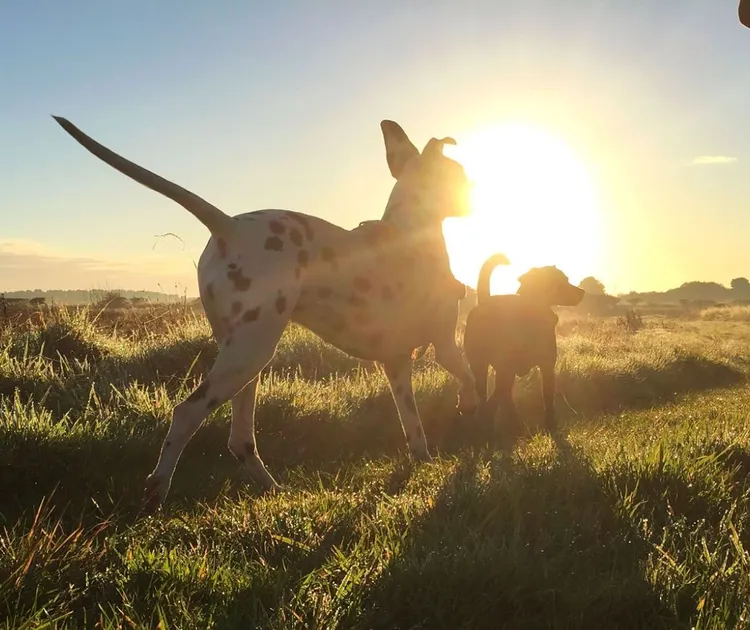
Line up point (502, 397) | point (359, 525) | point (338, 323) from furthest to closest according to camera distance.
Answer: point (502, 397)
point (338, 323)
point (359, 525)

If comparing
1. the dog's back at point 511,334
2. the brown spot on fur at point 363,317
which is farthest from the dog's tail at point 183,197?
the dog's back at point 511,334

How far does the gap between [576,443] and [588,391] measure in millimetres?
4428

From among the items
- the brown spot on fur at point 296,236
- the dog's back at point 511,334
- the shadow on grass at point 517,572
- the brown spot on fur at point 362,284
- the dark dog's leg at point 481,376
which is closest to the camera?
the shadow on grass at point 517,572

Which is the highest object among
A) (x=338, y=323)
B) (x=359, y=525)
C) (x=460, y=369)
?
(x=338, y=323)

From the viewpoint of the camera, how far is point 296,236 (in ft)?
13.8

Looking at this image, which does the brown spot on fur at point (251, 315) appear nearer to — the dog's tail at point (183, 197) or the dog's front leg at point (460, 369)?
the dog's tail at point (183, 197)

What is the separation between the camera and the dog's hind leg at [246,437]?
4.59 m

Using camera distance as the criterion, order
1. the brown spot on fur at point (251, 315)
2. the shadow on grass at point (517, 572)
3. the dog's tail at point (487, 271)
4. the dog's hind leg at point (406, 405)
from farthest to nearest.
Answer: the dog's tail at point (487, 271)
the dog's hind leg at point (406, 405)
the brown spot on fur at point (251, 315)
the shadow on grass at point (517, 572)

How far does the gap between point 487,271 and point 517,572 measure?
473 cm

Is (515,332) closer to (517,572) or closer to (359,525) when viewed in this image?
(359,525)

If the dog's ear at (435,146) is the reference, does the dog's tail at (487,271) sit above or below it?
below

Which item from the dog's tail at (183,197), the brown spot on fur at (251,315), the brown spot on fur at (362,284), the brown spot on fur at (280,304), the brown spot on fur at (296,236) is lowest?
the brown spot on fur at (251,315)

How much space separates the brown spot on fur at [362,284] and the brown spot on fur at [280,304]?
690 millimetres

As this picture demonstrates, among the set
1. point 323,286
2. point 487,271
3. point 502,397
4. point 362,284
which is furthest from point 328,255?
point 502,397
